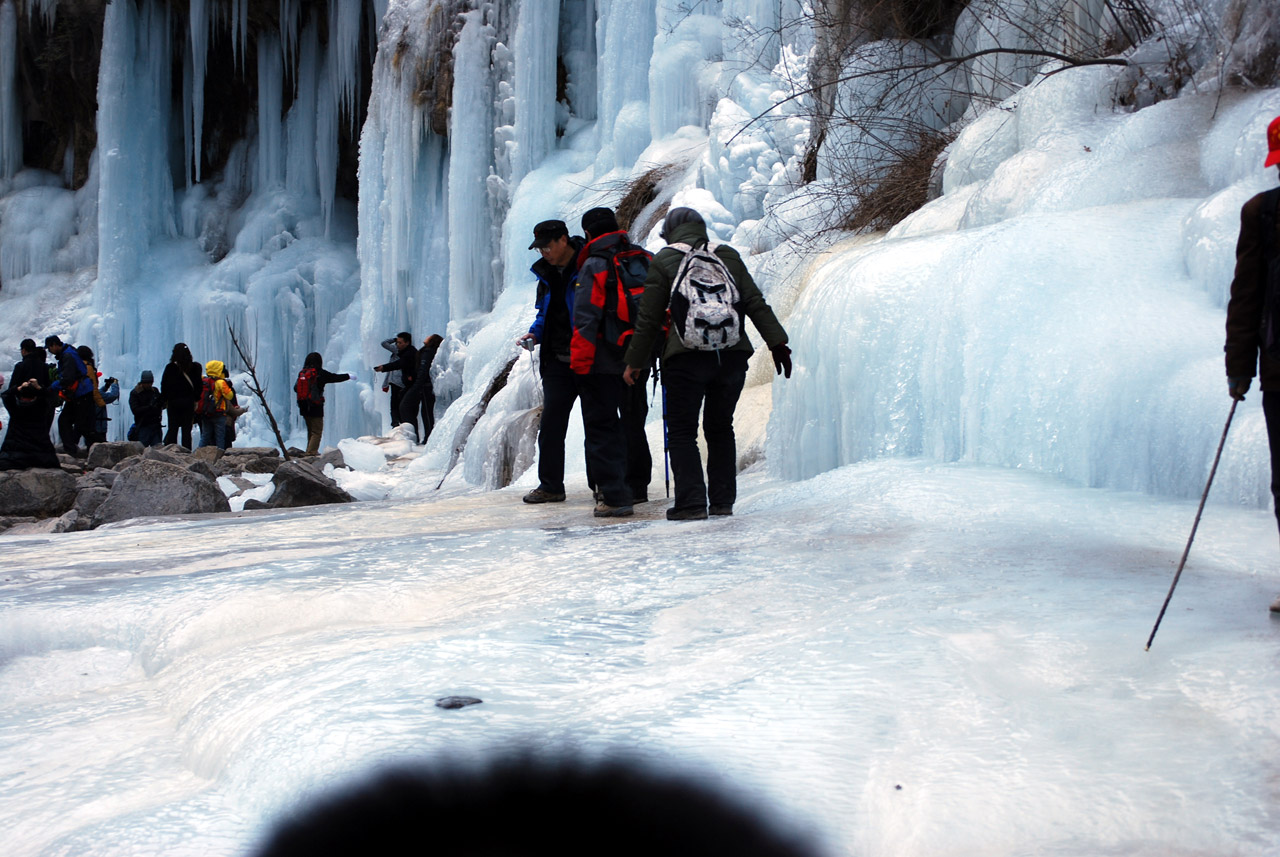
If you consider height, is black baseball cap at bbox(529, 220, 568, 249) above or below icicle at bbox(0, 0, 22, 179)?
below

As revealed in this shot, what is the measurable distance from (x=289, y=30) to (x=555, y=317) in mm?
17597

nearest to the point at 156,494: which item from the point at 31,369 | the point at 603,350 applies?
the point at 31,369

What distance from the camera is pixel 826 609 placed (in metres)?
2.90

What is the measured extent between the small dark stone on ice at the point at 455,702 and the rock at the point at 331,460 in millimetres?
9566

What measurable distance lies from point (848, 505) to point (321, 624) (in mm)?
2080

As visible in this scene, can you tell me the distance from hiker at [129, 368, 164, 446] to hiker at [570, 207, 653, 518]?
915 cm

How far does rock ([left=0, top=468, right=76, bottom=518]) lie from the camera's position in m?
9.53

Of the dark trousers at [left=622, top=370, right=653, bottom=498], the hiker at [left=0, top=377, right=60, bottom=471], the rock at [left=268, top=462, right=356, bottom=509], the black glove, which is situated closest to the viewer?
the black glove

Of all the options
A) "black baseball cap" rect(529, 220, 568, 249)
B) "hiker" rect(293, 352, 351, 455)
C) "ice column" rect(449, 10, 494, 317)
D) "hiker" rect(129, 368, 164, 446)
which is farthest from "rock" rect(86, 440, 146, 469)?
"black baseball cap" rect(529, 220, 568, 249)

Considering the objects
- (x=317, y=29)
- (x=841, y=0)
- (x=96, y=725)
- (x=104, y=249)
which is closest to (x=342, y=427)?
(x=104, y=249)

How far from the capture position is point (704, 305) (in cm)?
459

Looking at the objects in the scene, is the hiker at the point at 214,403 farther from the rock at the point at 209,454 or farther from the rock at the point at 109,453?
the rock at the point at 109,453

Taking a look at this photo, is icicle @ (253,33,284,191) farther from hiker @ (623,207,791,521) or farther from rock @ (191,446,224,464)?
hiker @ (623,207,791,521)

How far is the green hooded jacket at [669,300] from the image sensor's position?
15.6 ft
